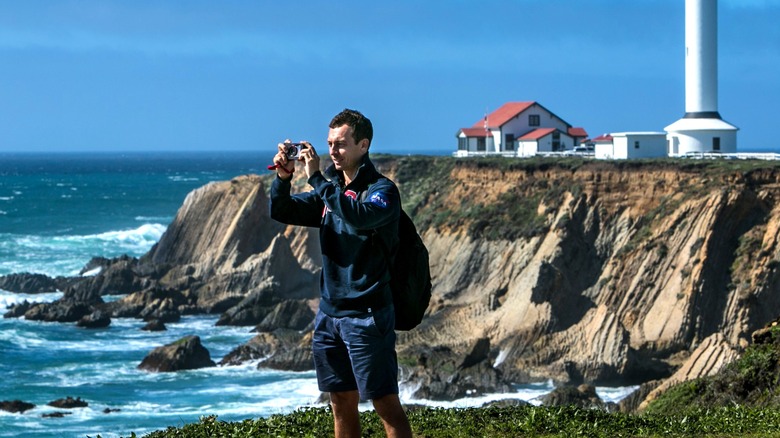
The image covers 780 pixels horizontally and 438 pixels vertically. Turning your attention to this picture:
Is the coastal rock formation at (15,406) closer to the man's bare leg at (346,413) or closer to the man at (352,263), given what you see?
the man's bare leg at (346,413)

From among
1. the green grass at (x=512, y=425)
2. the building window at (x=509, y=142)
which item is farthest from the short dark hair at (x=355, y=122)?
the building window at (x=509, y=142)

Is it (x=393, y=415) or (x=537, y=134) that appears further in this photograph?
(x=537, y=134)

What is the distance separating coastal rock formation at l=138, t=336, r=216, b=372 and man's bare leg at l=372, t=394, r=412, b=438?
28.6 m

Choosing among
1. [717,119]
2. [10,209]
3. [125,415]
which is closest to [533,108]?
[717,119]

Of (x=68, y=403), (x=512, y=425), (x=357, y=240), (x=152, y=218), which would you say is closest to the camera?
(x=357, y=240)

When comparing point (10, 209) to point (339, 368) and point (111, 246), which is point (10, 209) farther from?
point (339, 368)

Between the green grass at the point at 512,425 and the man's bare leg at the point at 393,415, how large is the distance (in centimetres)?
204

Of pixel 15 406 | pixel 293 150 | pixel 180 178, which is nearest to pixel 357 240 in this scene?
pixel 293 150

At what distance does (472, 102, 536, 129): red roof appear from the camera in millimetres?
71250

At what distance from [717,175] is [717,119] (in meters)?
12.2

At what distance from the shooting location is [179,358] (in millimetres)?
36406

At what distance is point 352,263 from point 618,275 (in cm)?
3413

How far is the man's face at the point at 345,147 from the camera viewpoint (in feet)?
28.0

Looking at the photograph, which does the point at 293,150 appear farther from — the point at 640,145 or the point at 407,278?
the point at 640,145
